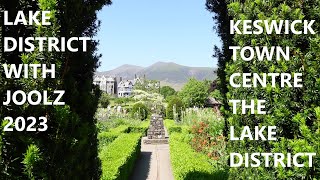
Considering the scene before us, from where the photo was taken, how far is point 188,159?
11.2 m

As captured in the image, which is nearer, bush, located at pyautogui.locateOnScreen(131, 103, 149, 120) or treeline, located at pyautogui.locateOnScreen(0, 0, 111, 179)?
treeline, located at pyautogui.locateOnScreen(0, 0, 111, 179)

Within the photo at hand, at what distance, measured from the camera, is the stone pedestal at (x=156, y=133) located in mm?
25170

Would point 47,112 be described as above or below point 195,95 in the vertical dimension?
above

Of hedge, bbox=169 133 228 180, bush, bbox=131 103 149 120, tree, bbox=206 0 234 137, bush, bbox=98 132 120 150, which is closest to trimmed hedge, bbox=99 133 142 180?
hedge, bbox=169 133 228 180

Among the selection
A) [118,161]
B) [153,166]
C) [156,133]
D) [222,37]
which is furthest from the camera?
[156,133]

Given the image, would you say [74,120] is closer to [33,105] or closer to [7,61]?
[33,105]

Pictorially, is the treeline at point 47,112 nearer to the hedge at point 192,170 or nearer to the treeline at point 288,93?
the treeline at point 288,93

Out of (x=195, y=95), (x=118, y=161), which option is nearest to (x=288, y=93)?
(x=118, y=161)

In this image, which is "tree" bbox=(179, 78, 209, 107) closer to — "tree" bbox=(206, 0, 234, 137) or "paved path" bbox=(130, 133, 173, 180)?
"paved path" bbox=(130, 133, 173, 180)

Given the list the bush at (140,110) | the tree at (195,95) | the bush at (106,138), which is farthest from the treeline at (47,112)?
the tree at (195,95)

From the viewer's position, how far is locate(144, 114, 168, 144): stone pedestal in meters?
25.2

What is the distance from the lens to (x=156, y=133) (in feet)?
85.1

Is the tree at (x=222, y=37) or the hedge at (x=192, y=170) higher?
the tree at (x=222, y=37)

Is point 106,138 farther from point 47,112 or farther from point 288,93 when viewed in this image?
point 288,93
